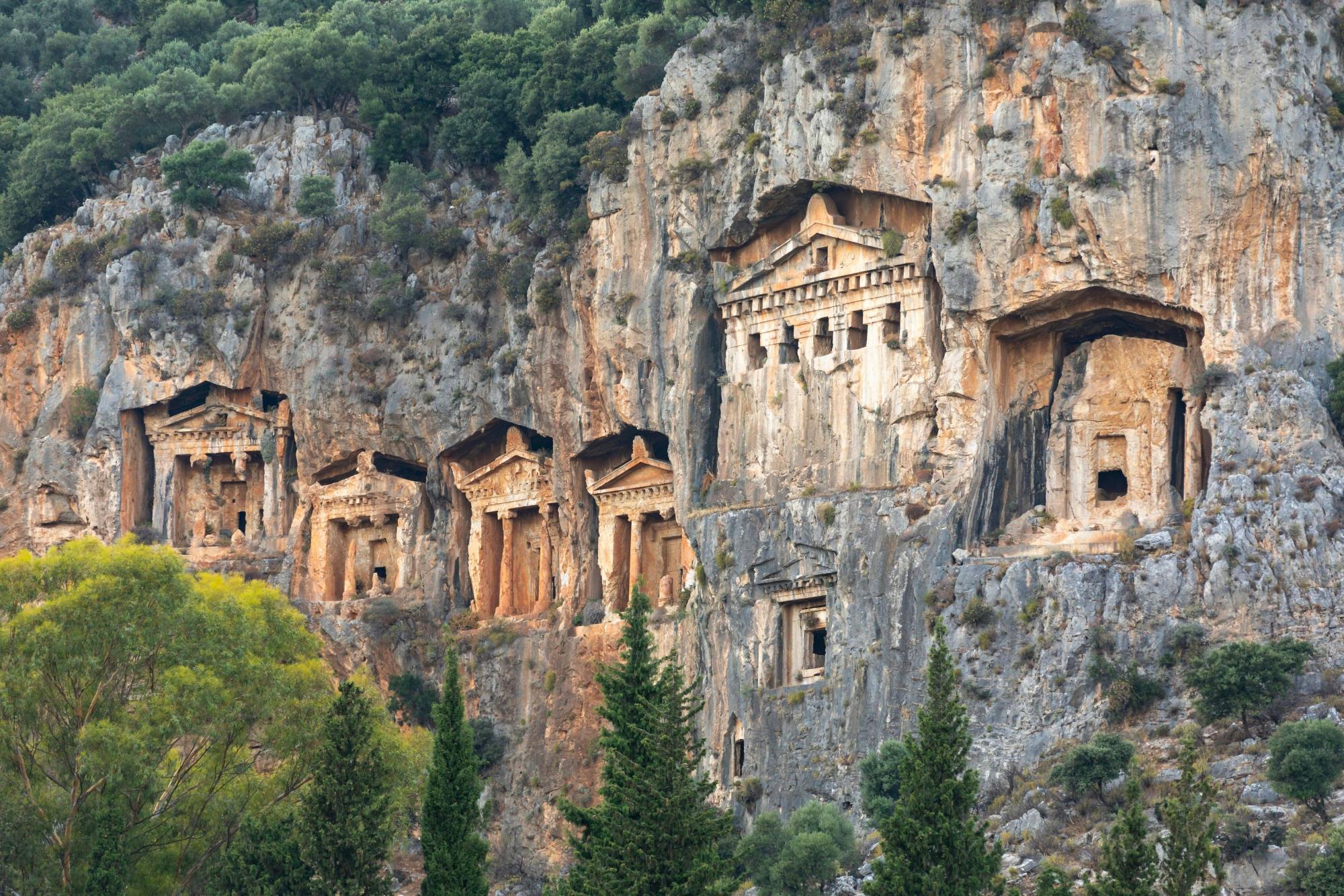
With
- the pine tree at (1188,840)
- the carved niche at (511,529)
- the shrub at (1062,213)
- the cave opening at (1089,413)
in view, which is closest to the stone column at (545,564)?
the carved niche at (511,529)

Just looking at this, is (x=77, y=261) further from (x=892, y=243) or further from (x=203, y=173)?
(x=892, y=243)

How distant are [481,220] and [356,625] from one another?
12235 millimetres

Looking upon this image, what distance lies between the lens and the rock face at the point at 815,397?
189 feet

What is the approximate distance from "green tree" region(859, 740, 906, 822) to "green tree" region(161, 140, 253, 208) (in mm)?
32228

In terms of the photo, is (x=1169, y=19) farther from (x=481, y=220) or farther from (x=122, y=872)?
(x=122, y=872)

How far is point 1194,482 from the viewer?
5881 centimetres

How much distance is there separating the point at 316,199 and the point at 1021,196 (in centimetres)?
2608

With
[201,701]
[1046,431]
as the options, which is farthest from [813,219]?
[201,701]

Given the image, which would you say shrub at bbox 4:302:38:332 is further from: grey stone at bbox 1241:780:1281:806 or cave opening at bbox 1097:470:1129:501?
grey stone at bbox 1241:780:1281:806

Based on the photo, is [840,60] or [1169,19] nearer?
[1169,19]

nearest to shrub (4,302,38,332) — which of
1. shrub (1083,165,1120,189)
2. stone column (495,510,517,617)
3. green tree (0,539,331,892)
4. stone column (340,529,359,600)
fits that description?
stone column (340,529,359,600)

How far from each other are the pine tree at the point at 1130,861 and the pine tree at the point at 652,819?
749 centimetres

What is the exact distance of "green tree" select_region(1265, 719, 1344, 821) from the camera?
49.1 meters

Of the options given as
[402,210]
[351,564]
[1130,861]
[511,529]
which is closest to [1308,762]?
[1130,861]
